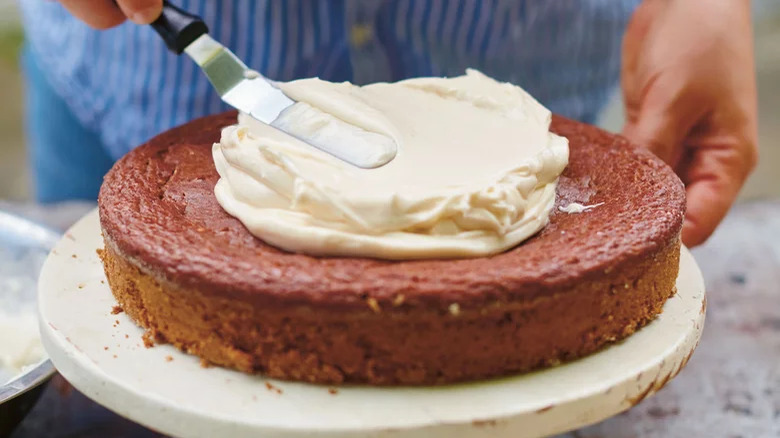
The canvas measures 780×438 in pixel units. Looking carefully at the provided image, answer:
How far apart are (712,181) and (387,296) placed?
124cm

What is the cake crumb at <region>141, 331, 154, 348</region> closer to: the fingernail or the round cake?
the round cake

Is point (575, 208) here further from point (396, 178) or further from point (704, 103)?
point (704, 103)

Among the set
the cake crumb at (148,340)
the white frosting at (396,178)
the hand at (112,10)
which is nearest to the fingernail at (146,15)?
the hand at (112,10)

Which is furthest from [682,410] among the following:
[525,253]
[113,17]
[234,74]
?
[113,17]

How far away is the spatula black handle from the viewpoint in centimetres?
169

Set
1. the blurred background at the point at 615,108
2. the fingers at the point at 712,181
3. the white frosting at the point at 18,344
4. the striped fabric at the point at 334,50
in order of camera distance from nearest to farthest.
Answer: the white frosting at the point at 18,344 < the fingers at the point at 712,181 < the striped fabric at the point at 334,50 < the blurred background at the point at 615,108

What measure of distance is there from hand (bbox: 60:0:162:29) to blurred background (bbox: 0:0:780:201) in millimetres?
3040

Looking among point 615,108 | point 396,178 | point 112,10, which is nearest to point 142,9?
point 112,10

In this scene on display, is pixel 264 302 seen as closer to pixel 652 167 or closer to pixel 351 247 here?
pixel 351 247

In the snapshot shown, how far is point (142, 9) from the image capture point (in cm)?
165

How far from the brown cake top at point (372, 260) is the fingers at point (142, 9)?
0.92 ft

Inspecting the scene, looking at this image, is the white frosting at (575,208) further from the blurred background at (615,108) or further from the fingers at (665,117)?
the blurred background at (615,108)

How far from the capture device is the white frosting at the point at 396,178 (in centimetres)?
135

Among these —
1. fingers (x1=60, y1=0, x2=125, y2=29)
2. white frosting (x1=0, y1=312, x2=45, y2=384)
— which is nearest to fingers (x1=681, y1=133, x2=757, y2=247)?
fingers (x1=60, y1=0, x2=125, y2=29)
